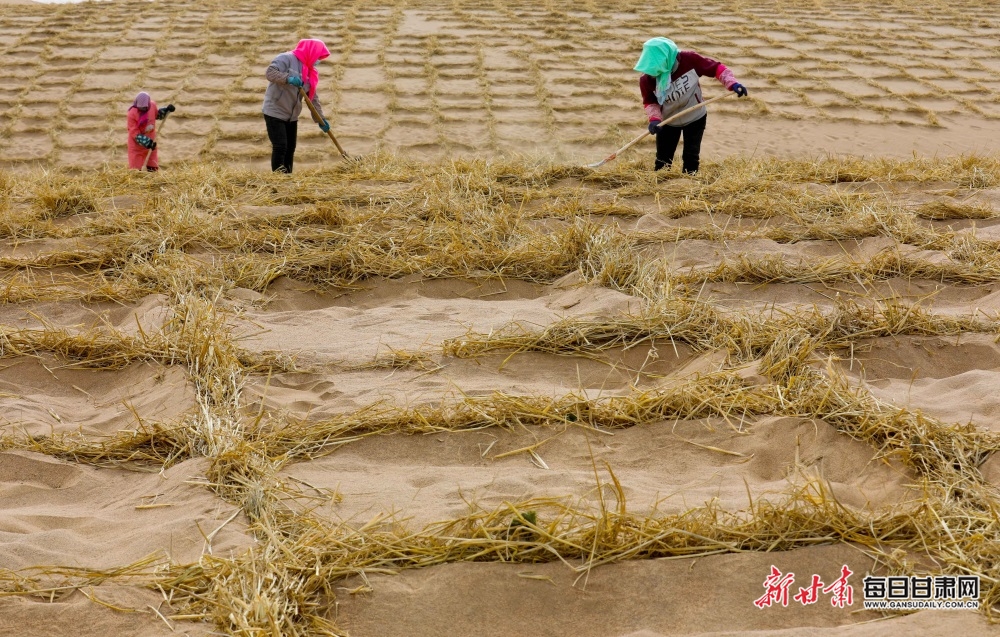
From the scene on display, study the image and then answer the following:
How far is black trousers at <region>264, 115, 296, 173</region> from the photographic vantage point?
18.9 ft

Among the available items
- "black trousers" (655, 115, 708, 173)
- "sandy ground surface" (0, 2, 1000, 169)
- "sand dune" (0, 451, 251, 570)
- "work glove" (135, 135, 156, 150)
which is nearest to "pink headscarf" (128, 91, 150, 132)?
"work glove" (135, 135, 156, 150)

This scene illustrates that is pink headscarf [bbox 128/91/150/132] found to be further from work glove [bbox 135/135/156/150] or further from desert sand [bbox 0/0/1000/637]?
desert sand [bbox 0/0/1000/637]

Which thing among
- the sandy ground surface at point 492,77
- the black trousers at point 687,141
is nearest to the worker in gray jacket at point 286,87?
the sandy ground surface at point 492,77

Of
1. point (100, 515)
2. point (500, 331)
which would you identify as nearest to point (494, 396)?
point (500, 331)

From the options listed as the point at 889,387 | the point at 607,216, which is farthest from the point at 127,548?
the point at 607,216

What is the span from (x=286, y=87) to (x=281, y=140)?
34cm

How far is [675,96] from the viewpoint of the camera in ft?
16.9

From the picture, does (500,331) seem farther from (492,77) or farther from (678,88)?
(492,77)

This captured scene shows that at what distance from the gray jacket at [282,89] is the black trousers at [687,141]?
2.36 m

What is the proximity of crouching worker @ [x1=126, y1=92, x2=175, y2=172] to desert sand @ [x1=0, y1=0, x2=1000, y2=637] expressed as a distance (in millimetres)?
1610

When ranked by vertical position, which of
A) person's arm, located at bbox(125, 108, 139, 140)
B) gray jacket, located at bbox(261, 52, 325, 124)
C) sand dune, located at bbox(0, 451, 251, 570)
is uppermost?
gray jacket, located at bbox(261, 52, 325, 124)

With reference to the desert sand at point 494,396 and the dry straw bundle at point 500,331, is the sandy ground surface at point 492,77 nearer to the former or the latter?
the dry straw bundle at point 500,331

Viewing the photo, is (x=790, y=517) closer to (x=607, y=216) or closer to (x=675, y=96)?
(x=607, y=216)

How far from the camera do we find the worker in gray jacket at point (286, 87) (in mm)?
5660
